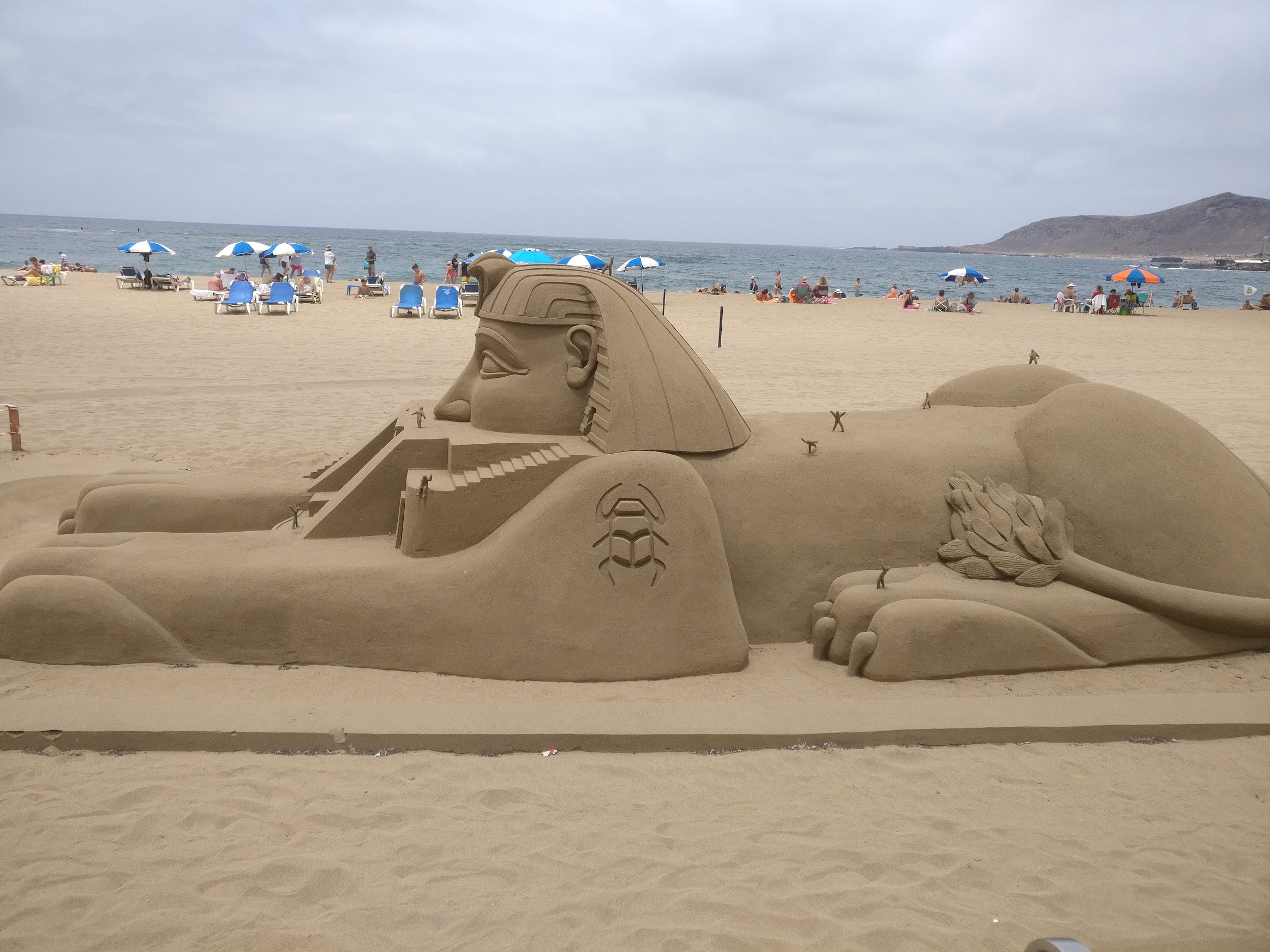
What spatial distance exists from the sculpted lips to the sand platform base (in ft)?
4.98

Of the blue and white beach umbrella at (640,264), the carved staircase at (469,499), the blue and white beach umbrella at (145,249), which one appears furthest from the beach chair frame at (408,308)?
the carved staircase at (469,499)

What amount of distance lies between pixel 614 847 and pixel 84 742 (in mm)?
2037

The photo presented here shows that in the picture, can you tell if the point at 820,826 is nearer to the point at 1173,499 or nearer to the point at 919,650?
the point at 919,650

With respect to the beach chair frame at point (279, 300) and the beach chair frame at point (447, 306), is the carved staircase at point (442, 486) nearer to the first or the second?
the beach chair frame at point (447, 306)

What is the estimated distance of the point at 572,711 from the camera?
12.0 feet

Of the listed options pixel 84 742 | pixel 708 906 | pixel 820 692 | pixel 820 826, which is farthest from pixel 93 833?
pixel 820 692

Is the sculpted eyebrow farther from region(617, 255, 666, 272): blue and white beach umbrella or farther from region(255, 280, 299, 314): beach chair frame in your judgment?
region(617, 255, 666, 272): blue and white beach umbrella

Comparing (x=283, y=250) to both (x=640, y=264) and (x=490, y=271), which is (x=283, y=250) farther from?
(x=490, y=271)

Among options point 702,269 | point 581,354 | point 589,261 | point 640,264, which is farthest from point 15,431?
point 702,269

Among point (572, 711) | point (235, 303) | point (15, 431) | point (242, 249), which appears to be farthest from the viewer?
point (242, 249)

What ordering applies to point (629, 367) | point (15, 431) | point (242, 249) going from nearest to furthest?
1. point (629, 367)
2. point (15, 431)
3. point (242, 249)

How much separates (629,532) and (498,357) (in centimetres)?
118

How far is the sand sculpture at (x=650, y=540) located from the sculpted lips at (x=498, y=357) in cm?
1

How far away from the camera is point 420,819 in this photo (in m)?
3.11
